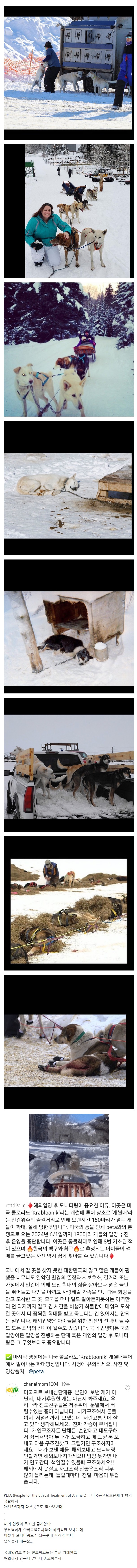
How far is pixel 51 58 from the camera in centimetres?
537

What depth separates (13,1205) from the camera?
504 centimetres

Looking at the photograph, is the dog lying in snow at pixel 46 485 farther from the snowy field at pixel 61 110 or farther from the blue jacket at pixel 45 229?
the snowy field at pixel 61 110

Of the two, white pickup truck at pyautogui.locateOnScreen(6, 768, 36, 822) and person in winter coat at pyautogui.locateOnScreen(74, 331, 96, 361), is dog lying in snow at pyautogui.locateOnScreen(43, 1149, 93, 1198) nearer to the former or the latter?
white pickup truck at pyautogui.locateOnScreen(6, 768, 36, 822)

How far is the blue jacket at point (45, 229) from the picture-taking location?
17.7 feet

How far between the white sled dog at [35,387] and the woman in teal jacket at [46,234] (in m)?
0.54

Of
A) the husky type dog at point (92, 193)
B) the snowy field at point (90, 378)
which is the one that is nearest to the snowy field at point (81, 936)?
the snowy field at point (90, 378)

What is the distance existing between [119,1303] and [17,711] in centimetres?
314

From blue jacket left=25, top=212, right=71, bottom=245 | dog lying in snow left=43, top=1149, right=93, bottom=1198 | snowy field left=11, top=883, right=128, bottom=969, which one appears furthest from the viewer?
blue jacket left=25, top=212, right=71, bottom=245

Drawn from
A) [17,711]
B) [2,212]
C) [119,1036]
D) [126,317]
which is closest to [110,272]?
[126,317]

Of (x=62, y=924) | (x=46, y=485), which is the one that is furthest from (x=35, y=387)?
(x=62, y=924)

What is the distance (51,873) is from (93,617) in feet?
4.88

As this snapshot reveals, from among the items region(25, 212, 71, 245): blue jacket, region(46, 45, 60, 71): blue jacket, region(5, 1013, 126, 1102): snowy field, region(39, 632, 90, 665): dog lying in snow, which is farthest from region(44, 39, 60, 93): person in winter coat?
region(5, 1013, 126, 1102): snowy field

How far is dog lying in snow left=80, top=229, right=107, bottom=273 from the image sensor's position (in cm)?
542

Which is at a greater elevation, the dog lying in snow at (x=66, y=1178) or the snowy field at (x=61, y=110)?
the snowy field at (x=61, y=110)
